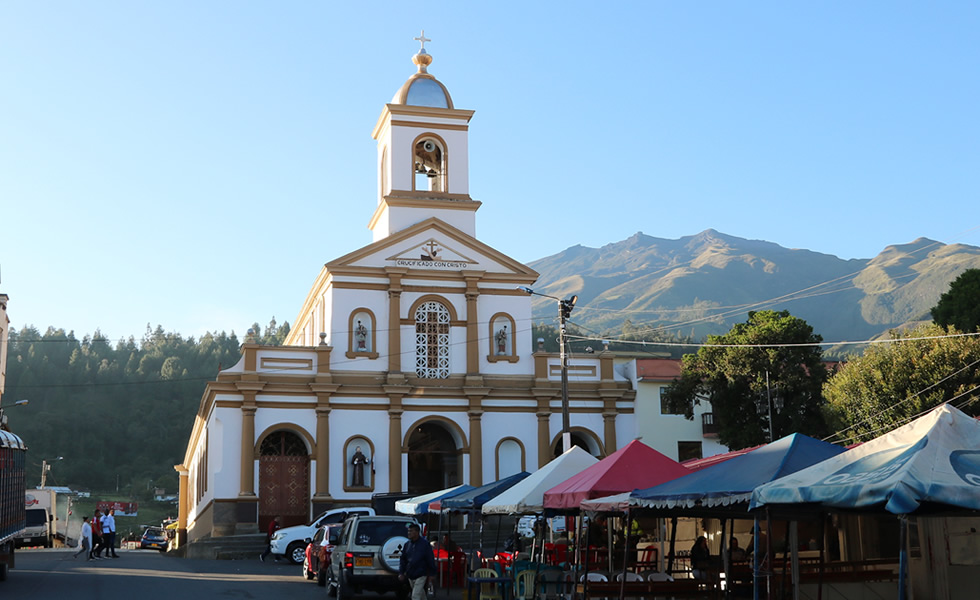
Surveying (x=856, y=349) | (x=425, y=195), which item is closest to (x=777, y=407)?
(x=425, y=195)

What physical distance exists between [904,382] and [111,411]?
94511mm

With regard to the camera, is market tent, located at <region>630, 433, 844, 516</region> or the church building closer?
market tent, located at <region>630, 433, 844, 516</region>

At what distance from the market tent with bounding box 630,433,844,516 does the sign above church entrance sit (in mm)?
25595

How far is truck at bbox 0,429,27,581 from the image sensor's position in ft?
71.1

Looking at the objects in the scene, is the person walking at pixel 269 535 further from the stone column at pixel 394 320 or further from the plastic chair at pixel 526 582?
the plastic chair at pixel 526 582

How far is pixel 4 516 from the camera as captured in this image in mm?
Result: 21562

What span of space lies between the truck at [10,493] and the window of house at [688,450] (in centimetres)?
2844

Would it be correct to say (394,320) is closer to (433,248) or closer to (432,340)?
(432,340)

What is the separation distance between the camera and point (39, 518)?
168 ft

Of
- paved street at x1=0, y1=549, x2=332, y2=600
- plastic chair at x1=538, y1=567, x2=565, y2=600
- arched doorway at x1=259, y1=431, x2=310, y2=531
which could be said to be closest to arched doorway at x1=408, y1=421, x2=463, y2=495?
arched doorway at x1=259, y1=431, x2=310, y2=531

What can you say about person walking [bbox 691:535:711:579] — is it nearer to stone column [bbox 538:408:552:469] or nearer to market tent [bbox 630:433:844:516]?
market tent [bbox 630:433:844:516]

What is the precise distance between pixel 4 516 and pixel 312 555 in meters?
7.01

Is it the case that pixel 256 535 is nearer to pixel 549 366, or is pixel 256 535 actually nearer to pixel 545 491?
pixel 549 366

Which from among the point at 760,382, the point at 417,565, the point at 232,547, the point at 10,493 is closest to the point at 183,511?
the point at 232,547
